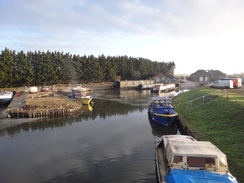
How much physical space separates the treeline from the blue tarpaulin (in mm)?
91111

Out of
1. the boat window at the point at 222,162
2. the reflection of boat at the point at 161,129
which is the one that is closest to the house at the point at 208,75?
the reflection of boat at the point at 161,129

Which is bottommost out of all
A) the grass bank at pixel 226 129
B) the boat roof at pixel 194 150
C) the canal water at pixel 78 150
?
the canal water at pixel 78 150

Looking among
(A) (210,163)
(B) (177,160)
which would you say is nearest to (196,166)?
(A) (210,163)

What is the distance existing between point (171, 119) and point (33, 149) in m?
21.1

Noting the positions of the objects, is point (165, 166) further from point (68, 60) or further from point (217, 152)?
point (68, 60)

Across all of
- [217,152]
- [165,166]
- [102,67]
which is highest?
[102,67]

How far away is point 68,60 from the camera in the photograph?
369 feet

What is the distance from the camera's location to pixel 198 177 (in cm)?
1166

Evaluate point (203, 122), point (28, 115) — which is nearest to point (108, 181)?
point (203, 122)

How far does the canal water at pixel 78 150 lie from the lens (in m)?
16.9

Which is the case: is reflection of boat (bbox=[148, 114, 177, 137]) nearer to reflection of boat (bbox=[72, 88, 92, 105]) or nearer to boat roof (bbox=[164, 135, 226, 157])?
boat roof (bbox=[164, 135, 226, 157])

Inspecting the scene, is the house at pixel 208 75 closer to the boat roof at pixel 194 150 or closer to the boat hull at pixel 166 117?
the boat hull at pixel 166 117

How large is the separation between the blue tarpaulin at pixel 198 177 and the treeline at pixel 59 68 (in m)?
91.1

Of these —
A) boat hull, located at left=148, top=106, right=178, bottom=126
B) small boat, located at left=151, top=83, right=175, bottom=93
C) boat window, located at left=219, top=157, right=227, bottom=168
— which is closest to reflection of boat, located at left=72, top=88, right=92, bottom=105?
boat hull, located at left=148, top=106, right=178, bottom=126
